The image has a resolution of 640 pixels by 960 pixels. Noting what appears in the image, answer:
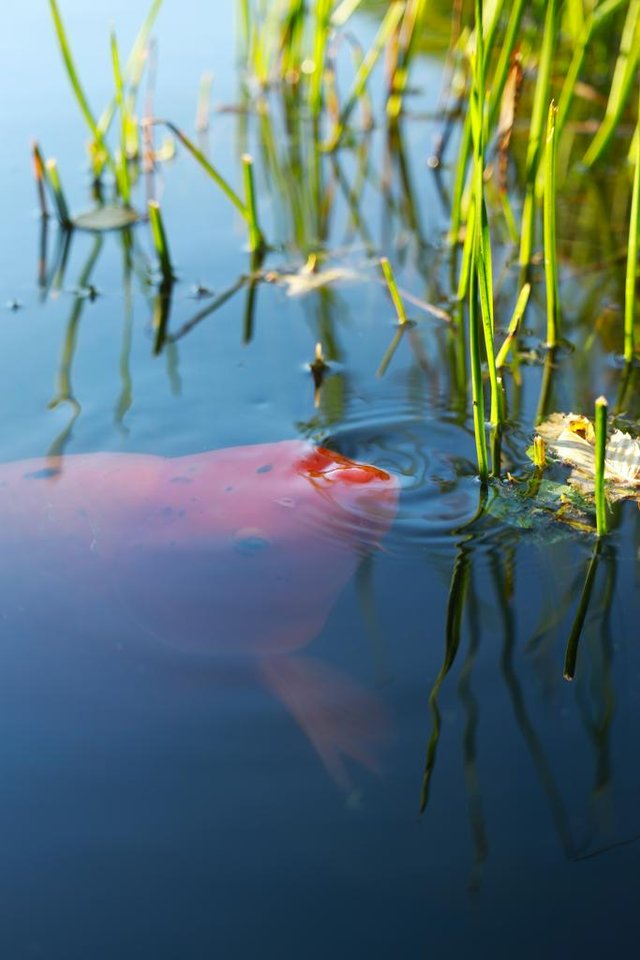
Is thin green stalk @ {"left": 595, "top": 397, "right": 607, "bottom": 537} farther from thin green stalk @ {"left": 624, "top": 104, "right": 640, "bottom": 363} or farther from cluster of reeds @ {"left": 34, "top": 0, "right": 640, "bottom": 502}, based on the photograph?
thin green stalk @ {"left": 624, "top": 104, "right": 640, "bottom": 363}

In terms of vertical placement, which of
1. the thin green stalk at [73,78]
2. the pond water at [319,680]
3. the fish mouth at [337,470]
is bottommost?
the pond water at [319,680]

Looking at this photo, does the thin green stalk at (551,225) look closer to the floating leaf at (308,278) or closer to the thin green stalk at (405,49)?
the floating leaf at (308,278)

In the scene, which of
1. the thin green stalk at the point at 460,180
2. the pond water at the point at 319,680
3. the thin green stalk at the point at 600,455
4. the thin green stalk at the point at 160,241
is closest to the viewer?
the pond water at the point at 319,680

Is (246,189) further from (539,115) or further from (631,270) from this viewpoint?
(631,270)

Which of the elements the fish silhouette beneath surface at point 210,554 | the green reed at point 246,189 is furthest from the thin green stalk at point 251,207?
the fish silhouette beneath surface at point 210,554

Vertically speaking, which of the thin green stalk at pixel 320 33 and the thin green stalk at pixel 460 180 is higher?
the thin green stalk at pixel 320 33

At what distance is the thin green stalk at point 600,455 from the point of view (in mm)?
984

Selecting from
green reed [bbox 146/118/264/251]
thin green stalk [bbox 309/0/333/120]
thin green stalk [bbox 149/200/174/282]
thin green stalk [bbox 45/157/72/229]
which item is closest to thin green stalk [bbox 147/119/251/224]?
green reed [bbox 146/118/264/251]

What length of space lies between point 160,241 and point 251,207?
0.67 ft

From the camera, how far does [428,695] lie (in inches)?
40.2

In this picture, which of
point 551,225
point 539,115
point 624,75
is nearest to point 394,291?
point 551,225

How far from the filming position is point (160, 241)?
6.40 ft

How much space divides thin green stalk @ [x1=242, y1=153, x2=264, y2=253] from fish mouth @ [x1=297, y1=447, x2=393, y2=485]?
78 cm

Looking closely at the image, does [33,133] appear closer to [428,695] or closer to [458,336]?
[458,336]
